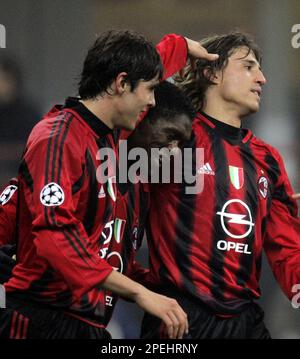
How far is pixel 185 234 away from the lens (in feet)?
11.8

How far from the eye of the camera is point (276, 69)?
19.1ft

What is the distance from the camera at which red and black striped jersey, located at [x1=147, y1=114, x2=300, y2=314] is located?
11.8 feet

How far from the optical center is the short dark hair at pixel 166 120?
142 inches

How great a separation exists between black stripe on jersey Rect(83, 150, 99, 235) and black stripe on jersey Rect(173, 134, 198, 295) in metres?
0.44

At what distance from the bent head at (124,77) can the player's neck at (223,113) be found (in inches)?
18.8

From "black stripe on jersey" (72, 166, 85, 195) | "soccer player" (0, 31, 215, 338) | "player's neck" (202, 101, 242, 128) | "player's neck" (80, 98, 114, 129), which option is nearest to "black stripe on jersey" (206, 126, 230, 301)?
"player's neck" (202, 101, 242, 128)

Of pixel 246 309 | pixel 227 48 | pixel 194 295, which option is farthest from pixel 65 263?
pixel 227 48

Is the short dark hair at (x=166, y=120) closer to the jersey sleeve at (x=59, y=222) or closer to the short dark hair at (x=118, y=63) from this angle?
the short dark hair at (x=118, y=63)

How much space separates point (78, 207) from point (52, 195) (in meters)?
0.21

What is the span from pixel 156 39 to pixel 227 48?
2000 millimetres

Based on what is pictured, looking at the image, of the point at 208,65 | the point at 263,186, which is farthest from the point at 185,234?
the point at 208,65

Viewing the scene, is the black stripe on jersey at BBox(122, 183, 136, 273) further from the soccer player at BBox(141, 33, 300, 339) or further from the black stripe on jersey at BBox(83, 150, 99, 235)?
the black stripe on jersey at BBox(83, 150, 99, 235)

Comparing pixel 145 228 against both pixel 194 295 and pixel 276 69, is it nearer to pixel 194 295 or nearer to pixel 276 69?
pixel 194 295
